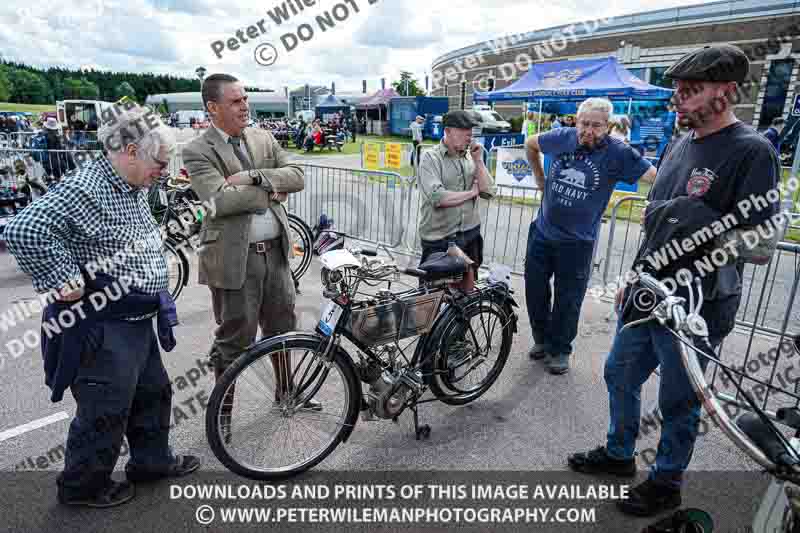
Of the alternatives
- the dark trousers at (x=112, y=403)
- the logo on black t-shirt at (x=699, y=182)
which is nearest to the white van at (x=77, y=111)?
the dark trousers at (x=112, y=403)

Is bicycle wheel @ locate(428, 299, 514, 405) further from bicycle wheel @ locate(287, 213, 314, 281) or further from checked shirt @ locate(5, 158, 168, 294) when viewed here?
bicycle wheel @ locate(287, 213, 314, 281)

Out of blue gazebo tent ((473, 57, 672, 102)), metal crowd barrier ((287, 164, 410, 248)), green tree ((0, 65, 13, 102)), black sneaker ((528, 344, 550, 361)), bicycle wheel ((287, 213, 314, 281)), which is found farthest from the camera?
green tree ((0, 65, 13, 102))

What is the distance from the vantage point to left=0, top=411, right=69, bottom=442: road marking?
2912mm

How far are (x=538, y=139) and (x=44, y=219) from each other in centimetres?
312

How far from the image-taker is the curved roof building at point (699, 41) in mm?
26422

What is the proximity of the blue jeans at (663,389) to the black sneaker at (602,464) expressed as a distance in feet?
0.12

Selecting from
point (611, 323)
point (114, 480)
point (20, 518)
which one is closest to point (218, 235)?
point (114, 480)

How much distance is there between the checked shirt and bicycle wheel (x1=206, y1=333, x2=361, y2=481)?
62cm

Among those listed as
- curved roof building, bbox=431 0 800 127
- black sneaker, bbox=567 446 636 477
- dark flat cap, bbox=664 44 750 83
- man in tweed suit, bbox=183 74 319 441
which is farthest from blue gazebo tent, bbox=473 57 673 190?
man in tweed suit, bbox=183 74 319 441

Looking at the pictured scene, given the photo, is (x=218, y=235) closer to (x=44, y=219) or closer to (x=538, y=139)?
(x=44, y=219)

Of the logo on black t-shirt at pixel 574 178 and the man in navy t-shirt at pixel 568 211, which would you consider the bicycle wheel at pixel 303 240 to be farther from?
the logo on black t-shirt at pixel 574 178

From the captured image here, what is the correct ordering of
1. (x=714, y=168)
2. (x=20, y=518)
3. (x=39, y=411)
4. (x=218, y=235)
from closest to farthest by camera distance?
1. (x=714, y=168)
2. (x=20, y=518)
3. (x=218, y=235)
4. (x=39, y=411)

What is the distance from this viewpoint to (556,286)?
12.3 ft

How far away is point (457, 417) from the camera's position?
3.26 meters
